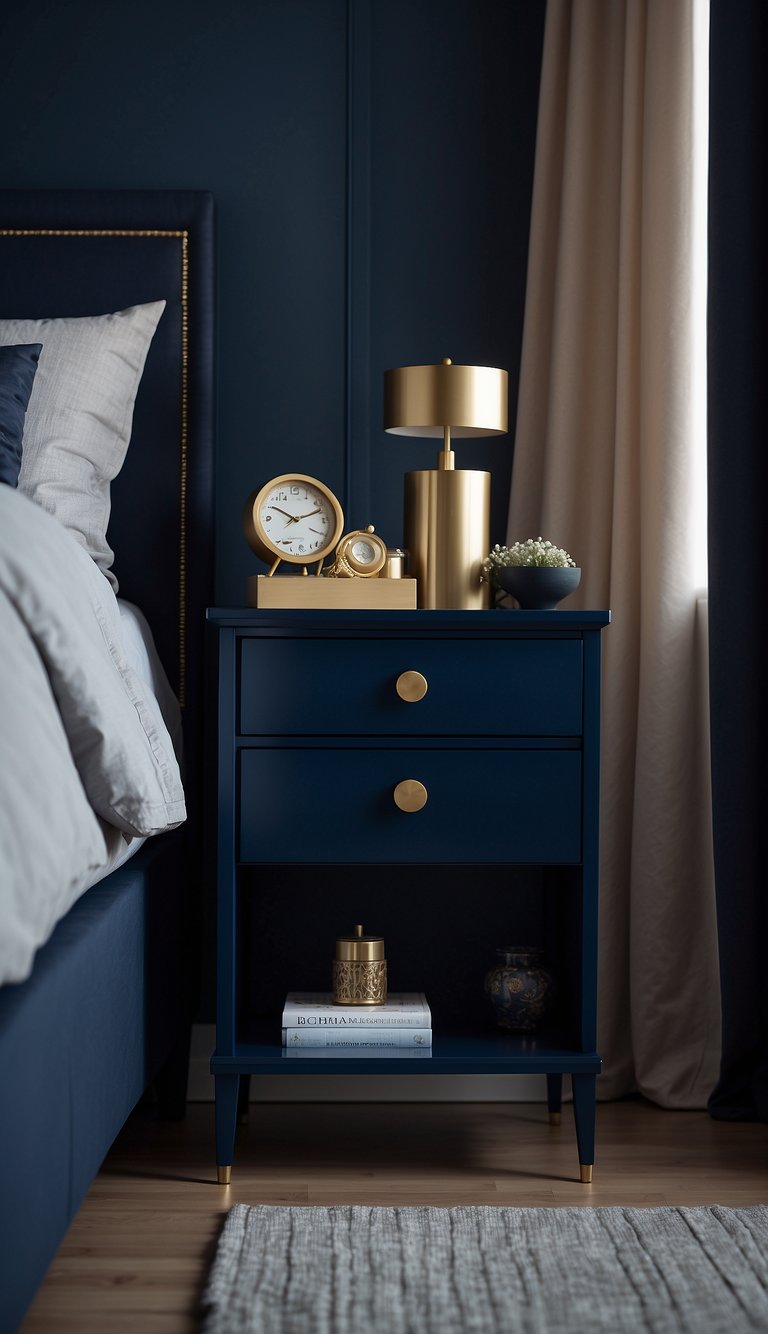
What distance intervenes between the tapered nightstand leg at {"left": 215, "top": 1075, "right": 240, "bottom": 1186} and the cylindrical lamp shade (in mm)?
1011

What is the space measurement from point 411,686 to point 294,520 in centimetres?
34

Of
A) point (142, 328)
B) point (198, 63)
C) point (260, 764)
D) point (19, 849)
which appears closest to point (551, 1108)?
point (260, 764)

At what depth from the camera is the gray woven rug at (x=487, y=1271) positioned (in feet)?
4.33

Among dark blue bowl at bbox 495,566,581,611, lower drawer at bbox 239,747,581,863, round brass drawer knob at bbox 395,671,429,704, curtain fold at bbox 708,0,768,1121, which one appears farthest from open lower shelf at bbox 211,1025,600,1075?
dark blue bowl at bbox 495,566,581,611

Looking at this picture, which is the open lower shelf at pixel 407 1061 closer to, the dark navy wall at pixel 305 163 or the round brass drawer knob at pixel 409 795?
the round brass drawer knob at pixel 409 795

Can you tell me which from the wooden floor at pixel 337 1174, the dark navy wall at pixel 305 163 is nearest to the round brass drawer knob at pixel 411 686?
the dark navy wall at pixel 305 163

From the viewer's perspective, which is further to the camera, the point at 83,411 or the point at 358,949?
the point at 83,411

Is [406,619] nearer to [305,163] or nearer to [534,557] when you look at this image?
[534,557]

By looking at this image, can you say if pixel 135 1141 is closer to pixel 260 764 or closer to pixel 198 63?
pixel 260 764

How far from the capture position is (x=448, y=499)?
198 centimetres

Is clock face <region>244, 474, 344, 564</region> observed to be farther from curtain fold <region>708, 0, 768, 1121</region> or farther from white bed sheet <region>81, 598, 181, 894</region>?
curtain fold <region>708, 0, 768, 1121</region>

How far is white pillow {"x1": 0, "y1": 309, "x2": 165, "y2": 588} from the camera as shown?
2027 millimetres

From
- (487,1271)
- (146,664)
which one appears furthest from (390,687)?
(487,1271)

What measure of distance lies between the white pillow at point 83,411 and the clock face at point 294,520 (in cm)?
29
